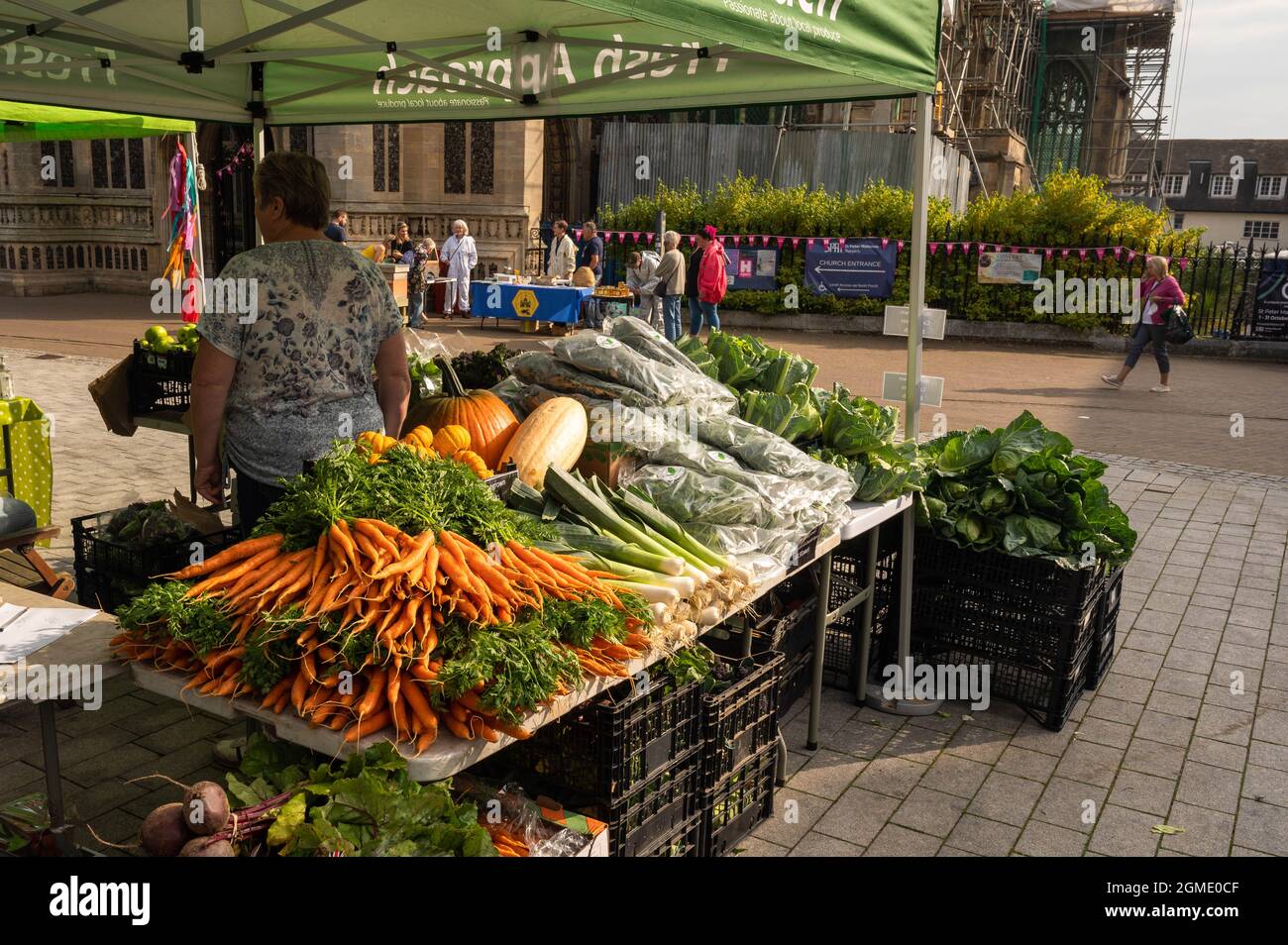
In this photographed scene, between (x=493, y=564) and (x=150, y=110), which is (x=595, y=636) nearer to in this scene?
(x=493, y=564)

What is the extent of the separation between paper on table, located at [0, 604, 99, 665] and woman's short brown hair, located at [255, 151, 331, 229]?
1.44 meters

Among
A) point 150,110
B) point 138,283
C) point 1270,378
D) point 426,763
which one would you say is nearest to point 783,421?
point 426,763

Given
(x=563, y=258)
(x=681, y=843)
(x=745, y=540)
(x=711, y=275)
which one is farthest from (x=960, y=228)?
(x=681, y=843)

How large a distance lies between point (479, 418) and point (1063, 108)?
53557mm

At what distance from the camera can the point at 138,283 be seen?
25688 millimetres

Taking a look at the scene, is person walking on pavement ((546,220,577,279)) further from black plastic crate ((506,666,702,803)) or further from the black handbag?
black plastic crate ((506,666,702,803))

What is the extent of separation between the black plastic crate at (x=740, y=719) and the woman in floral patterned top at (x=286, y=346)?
1569 millimetres

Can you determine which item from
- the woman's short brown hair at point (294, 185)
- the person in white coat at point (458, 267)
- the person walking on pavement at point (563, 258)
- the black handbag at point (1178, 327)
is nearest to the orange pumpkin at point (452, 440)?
the woman's short brown hair at point (294, 185)

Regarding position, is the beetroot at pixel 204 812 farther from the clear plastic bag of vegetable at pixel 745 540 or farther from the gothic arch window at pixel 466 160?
the gothic arch window at pixel 466 160

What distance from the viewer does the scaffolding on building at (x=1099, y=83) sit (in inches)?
1785

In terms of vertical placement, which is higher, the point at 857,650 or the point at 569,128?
the point at 569,128

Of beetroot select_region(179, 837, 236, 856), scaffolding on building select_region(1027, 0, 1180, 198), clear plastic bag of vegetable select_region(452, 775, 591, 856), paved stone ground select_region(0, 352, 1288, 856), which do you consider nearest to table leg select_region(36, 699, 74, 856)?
paved stone ground select_region(0, 352, 1288, 856)

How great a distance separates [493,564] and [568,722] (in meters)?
0.56

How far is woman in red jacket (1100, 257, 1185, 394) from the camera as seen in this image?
48.0 ft
